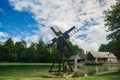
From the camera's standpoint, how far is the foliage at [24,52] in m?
94.4

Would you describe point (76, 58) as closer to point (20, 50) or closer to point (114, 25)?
point (20, 50)

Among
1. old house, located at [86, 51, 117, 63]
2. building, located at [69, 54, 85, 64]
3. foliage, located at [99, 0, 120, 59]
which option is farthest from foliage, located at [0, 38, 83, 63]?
Result: foliage, located at [99, 0, 120, 59]

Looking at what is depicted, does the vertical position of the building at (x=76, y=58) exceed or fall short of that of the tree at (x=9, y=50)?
it falls short

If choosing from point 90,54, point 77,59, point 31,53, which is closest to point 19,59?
point 31,53

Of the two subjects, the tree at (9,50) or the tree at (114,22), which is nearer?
the tree at (114,22)

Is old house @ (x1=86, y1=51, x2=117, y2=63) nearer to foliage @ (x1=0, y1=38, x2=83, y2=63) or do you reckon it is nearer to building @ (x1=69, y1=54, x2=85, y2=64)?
building @ (x1=69, y1=54, x2=85, y2=64)

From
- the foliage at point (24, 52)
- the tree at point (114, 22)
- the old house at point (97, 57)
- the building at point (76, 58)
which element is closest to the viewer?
the tree at point (114, 22)

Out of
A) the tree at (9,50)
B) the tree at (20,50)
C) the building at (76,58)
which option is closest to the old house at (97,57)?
the building at (76,58)

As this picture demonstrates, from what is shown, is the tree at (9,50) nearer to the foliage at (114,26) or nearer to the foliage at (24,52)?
the foliage at (24,52)

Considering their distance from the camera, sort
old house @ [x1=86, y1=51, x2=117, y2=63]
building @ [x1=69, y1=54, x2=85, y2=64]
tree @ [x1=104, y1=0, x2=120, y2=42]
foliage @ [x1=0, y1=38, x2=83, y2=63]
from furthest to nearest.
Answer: building @ [x1=69, y1=54, x2=85, y2=64] → foliage @ [x1=0, y1=38, x2=83, y2=63] → old house @ [x1=86, y1=51, x2=117, y2=63] → tree @ [x1=104, y1=0, x2=120, y2=42]

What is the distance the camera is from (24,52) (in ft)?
328

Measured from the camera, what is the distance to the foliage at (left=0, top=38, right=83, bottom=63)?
94.4m

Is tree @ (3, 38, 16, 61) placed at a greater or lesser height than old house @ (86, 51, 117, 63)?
greater

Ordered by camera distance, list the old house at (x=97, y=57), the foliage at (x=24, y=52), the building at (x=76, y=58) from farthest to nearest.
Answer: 1. the building at (x=76, y=58)
2. the foliage at (x=24, y=52)
3. the old house at (x=97, y=57)
